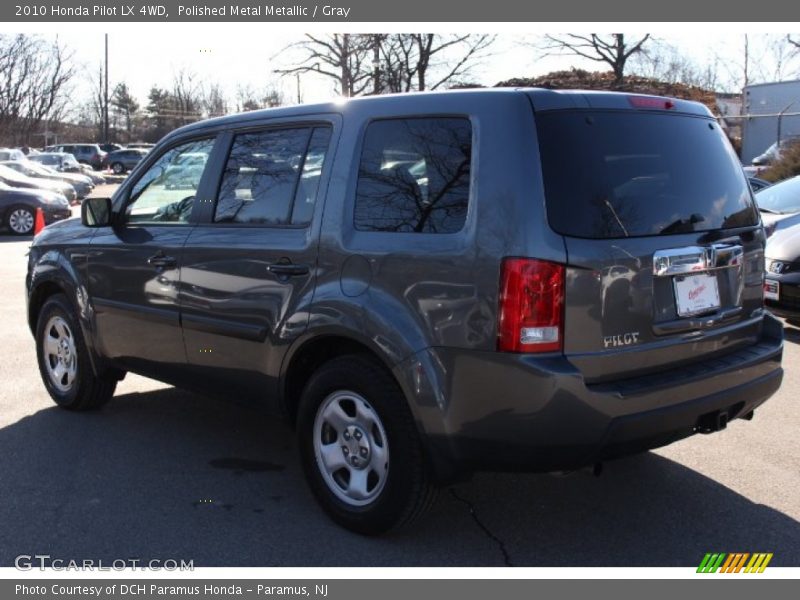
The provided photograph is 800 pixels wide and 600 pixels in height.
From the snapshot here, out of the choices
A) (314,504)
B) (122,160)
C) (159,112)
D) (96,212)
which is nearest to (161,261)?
(96,212)

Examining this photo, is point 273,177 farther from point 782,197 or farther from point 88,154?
point 88,154

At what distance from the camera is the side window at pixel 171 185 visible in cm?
489

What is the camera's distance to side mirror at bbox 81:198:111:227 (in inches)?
211

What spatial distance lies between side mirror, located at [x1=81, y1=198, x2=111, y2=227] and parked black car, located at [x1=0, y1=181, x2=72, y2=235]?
565 inches

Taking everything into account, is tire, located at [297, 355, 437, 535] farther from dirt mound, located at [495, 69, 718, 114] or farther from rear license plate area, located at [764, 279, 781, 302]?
rear license plate area, located at [764, 279, 781, 302]

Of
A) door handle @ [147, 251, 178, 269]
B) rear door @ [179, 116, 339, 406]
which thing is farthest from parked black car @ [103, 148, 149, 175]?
rear door @ [179, 116, 339, 406]

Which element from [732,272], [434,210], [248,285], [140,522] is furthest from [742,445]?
[140,522]

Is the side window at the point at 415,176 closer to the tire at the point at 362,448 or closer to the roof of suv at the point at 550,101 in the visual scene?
the roof of suv at the point at 550,101

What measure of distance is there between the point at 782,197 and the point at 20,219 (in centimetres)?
1537

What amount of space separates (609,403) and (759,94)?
28133 millimetres

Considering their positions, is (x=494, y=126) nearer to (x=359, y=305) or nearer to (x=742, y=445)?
(x=359, y=305)

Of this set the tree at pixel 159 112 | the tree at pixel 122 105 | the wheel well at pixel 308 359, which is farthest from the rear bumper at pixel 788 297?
the tree at pixel 122 105

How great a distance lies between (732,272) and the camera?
3.88 m

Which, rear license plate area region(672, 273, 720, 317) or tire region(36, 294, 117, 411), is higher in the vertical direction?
rear license plate area region(672, 273, 720, 317)
